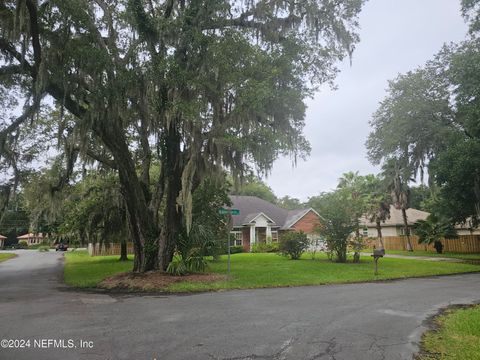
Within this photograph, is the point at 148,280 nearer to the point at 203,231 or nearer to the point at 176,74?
the point at 203,231

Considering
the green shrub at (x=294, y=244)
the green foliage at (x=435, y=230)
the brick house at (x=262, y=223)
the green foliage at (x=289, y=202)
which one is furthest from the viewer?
the green foliage at (x=289, y=202)

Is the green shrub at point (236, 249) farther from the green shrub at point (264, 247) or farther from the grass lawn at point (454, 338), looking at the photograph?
the grass lawn at point (454, 338)

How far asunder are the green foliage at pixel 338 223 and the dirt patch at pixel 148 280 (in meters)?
9.65

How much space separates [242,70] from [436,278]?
11.3 meters

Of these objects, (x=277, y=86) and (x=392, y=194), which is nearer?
(x=277, y=86)

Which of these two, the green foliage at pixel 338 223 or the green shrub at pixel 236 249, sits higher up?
the green foliage at pixel 338 223

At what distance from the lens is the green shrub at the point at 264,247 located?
33.1m

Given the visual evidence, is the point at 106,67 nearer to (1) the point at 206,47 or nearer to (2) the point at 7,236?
(1) the point at 206,47

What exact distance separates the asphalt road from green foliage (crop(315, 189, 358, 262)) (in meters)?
9.44

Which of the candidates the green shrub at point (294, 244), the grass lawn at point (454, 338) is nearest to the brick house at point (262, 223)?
the green shrub at point (294, 244)

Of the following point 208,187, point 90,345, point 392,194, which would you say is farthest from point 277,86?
point 392,194

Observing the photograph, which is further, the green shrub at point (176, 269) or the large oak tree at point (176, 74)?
the green shrub at point (176, 269)

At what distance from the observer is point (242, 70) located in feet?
39.5

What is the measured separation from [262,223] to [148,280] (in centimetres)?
2414
